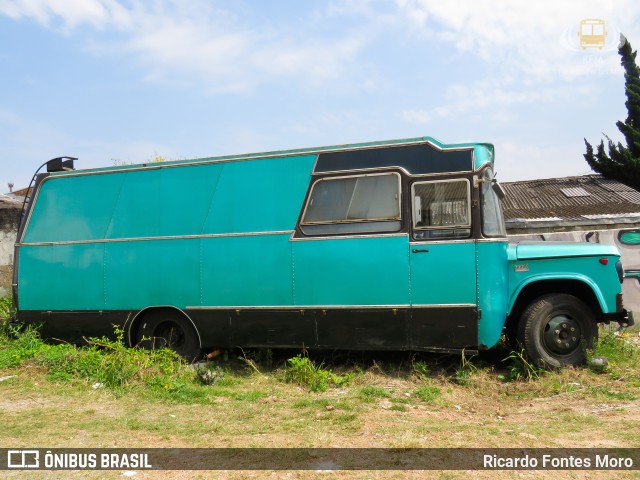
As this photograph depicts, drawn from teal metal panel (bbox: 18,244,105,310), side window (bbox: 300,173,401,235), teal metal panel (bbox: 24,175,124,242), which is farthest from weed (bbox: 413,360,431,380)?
teal metal panel (bbox: 24,175,124,242)

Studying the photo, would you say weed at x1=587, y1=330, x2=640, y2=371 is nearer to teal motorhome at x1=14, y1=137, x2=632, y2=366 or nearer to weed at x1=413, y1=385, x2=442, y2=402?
teal motorhome at x1=14, y1=137, x2=632, y2=366

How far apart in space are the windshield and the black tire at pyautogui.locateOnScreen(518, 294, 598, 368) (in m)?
1.11

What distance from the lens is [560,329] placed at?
6758 millimetres

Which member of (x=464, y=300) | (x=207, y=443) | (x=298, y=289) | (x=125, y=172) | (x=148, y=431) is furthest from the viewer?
(x=125, y=172)

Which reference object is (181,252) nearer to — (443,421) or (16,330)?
(16,330)

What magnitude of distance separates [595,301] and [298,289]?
3881 millimetres

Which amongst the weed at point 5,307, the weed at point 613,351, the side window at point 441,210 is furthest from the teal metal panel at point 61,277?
the weed at point 613,351

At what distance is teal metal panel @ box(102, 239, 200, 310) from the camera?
7520mm

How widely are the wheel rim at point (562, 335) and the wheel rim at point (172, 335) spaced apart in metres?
5.09

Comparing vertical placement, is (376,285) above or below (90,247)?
below

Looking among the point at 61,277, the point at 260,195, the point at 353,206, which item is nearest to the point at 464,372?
the point at 353,206

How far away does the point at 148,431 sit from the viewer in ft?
17.0

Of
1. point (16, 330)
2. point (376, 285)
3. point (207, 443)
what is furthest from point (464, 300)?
point (16, 330)

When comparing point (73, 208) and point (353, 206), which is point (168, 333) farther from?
point (353, 206)
